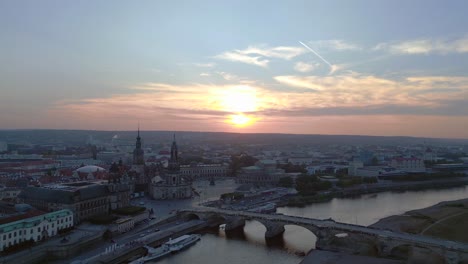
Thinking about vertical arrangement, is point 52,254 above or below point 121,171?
below

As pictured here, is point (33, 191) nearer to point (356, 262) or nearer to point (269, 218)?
point (269, 218)

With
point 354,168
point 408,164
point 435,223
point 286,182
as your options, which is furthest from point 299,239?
point 408,164

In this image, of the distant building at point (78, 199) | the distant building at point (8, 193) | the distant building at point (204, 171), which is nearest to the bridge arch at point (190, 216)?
the distant building at point (78, 199)

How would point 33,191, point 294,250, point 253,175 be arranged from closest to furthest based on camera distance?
point 294,250
point 33,191
point 253,175

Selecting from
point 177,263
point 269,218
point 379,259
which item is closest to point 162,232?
point 177,263

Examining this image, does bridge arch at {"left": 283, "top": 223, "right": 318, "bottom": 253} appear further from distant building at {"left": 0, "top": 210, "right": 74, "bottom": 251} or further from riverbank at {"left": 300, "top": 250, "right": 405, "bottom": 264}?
distant building at {"left": 0, "top": 210, "right": 74, "bottom": 251}

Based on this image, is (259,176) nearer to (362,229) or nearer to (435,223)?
(435,223)
